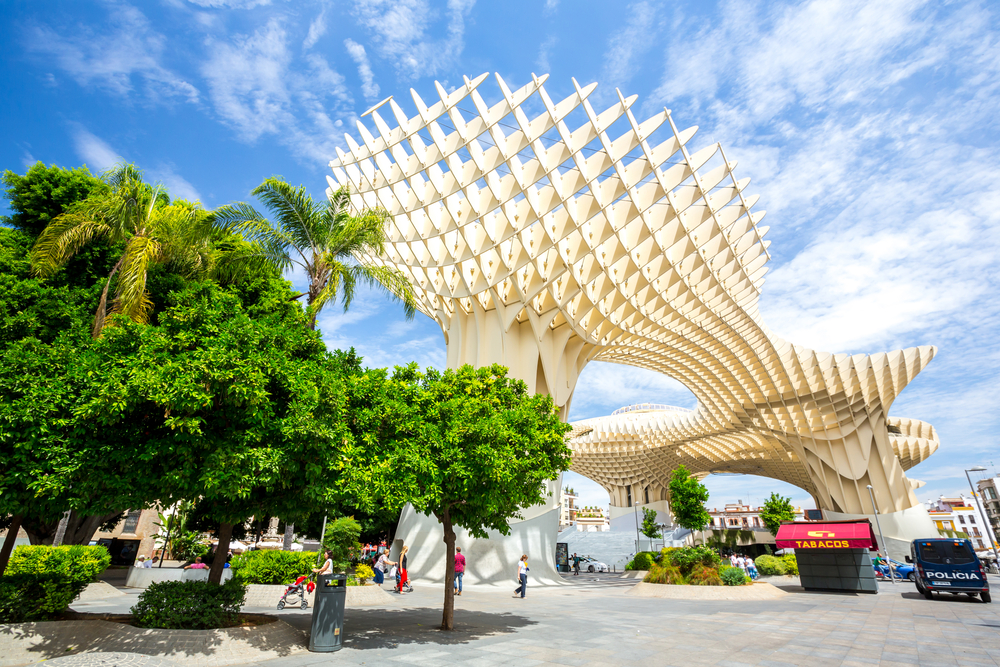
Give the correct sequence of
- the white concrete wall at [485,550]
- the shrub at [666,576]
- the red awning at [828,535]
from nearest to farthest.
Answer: the shrub at [666,576]
the red awning at [828,535]
the white concrete wall at [485,550]

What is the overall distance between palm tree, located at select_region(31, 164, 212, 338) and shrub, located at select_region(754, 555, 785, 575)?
33603mm

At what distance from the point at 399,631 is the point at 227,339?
6861 mm

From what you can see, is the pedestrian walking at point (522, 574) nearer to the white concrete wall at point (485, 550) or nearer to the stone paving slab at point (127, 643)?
the white concrete wall at point (485, 550)

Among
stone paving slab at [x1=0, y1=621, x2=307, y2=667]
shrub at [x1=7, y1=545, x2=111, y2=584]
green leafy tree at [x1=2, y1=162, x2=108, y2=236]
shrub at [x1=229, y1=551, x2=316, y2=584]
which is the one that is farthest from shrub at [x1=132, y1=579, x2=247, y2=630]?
green leafy tree at [x1=2, y1=162, x2=108, y2=236]

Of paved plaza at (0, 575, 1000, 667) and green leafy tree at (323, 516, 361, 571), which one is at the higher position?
green leafy tree at (323, 516, 361, 571)

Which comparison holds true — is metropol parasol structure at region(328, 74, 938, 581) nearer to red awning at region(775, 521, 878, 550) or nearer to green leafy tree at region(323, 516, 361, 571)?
green leafy tree at region(323, 516, 361, 571)

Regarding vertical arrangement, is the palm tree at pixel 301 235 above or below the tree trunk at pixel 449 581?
above

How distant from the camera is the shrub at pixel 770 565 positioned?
30.4 metres

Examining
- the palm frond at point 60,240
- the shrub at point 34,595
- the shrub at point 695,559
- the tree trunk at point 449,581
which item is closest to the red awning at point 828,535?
the shrub at point 695,559

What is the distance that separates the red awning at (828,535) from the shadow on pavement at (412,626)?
16.0 metres

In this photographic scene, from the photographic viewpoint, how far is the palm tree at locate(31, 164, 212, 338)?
1199 cm

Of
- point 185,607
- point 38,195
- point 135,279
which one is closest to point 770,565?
point 185,607

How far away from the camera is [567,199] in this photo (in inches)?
878

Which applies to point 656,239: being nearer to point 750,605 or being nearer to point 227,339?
point 750,605
